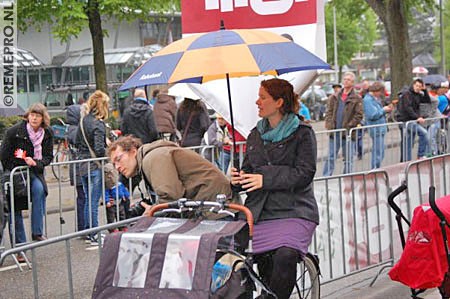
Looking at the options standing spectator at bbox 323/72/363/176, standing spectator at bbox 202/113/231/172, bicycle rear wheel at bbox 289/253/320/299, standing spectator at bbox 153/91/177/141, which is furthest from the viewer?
standing spectator at bbox 153/91/177/141

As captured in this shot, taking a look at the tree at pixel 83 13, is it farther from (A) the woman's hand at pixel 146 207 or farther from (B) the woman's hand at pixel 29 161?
(A) the woman's hand at pixel 146 207

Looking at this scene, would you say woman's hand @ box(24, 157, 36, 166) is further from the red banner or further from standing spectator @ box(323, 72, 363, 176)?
standing spectator @ box(323, 72, 363, 176)

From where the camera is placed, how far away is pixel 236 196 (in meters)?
5.68

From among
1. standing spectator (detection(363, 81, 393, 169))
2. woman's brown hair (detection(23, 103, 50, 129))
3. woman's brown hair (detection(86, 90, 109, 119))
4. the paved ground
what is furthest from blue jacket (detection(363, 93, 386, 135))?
the paved ground

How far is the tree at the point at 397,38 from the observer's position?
26203mm

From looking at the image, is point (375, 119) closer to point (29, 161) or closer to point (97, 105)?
point (97, 105)

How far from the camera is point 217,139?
12.7 meters

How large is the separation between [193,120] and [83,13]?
28.5ft

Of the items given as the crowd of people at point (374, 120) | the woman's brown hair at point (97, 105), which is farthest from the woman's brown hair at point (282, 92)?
the crowd of people at point (374, 120)

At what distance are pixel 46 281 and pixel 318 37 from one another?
117 inches

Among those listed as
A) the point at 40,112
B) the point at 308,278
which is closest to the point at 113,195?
the point at 40,112

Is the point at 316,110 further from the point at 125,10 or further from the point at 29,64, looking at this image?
the point at 125,10

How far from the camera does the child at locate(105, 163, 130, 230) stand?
1056 centimetres

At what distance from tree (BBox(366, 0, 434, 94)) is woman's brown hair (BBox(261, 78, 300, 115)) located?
21223mm
